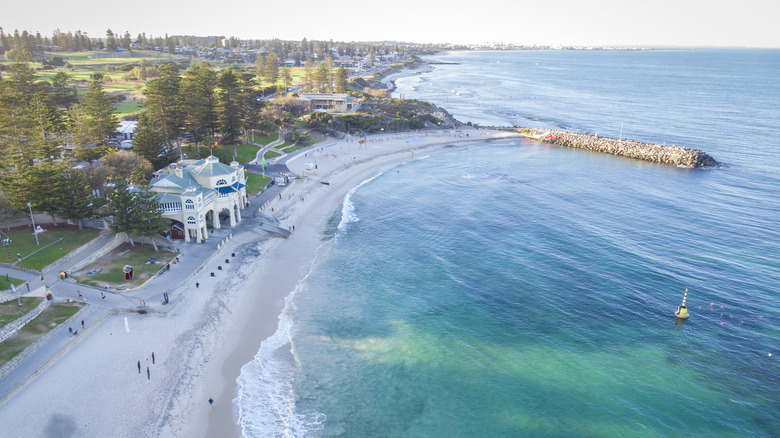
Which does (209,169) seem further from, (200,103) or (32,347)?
(200,103)

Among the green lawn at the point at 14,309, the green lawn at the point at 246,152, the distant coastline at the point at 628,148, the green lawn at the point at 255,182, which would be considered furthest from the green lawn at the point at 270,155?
the distant coastline at the point at 628,148

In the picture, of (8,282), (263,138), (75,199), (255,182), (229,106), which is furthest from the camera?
(263,138)

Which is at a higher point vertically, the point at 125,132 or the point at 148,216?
the point at 125,132

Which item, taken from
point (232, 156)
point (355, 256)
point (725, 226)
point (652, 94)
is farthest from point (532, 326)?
point (652, 94)

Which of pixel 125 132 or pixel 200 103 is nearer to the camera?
pixel 200 103

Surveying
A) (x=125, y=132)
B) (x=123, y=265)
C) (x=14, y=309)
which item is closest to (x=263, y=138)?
(x=125, y=132)

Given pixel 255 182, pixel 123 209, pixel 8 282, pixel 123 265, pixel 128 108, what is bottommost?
pixel 123 265

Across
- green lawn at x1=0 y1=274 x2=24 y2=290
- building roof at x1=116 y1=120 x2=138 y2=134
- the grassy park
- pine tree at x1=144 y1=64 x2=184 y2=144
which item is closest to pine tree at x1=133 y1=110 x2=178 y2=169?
pine tree at x1=144 y1=64 x2=184 y2=144

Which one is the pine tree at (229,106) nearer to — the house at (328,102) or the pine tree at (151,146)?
the pine tree at (151,146)
